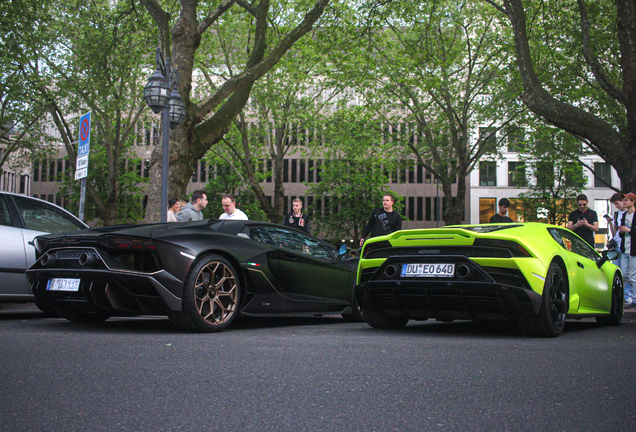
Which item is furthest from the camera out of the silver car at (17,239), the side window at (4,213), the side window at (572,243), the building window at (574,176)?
the building window at (574,176)

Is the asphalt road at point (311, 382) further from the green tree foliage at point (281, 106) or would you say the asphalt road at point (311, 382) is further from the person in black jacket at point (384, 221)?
the green tree foliage at point (281, 106)

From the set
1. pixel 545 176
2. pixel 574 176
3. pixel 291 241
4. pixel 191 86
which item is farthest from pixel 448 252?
pixel 545 176

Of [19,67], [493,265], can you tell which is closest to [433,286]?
[493,265]

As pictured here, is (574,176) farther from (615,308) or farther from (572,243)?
(572,243)

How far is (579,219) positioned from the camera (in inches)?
460

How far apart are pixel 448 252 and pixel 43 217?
5061mm

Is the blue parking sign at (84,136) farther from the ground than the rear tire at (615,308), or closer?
farther from the ground

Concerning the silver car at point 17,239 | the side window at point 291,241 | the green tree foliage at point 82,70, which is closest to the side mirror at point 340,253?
the side window at point 291,241

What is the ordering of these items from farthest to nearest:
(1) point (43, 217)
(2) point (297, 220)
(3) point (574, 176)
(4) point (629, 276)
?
(3) point (574, 176)
(2) point (297, 220)
(4) point (629, 276)
(1) point (43, 217)

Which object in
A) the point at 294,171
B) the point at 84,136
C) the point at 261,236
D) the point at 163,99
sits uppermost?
the point at 294,171

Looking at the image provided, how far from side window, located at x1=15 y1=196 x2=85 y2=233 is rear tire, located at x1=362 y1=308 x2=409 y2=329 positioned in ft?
13.2

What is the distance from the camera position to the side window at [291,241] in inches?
289

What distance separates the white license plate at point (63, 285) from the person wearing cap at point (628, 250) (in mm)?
7966

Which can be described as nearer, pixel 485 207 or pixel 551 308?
pixel 551 308
